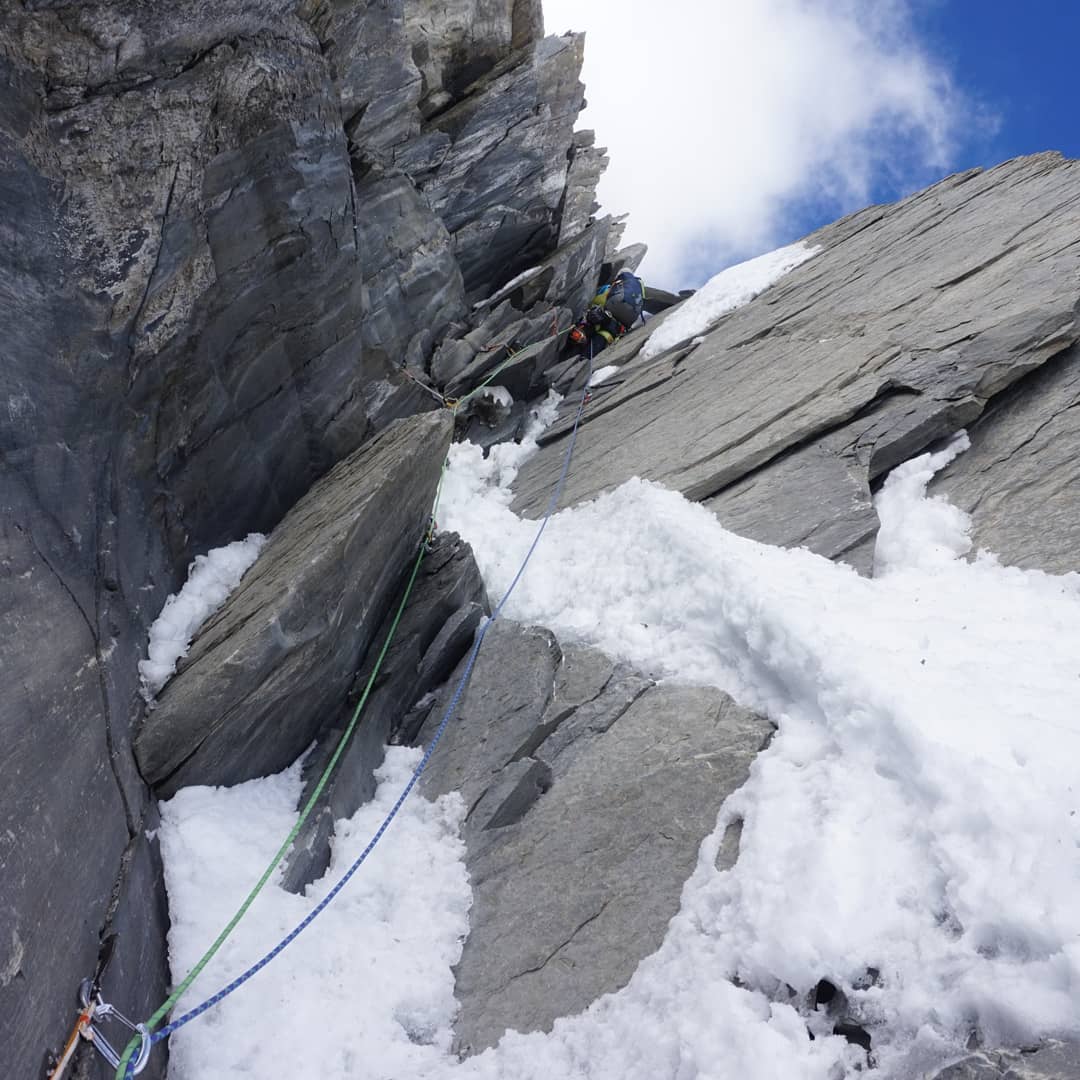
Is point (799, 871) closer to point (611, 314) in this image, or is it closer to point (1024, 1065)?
point (1024, 1065)

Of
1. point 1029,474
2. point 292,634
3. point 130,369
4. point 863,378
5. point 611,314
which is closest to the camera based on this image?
point 130,369

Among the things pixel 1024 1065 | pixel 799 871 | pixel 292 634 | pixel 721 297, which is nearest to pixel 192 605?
pixel 292 634

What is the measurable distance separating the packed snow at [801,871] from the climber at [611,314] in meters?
13.9

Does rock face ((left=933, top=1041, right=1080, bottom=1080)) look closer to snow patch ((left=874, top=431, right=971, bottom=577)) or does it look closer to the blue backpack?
snow patch ((left=874, top=431, right=971, bottom=577))

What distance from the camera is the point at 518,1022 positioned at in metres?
6.09

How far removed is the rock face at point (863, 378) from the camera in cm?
1035

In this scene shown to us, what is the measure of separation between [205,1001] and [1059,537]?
9.77 m

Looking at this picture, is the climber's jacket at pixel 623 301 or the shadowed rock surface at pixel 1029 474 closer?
the shadowed rock surface at pixel 1029 474

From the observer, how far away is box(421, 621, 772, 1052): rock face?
631cm

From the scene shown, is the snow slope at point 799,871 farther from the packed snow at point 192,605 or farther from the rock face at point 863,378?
the packed snow at point 192,605

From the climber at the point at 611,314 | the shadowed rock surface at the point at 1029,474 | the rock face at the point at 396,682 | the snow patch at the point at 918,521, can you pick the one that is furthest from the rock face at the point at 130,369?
the climber at the point at 611,314

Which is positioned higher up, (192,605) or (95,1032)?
(192,605)

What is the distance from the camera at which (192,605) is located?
860cm

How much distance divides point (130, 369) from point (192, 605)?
2656 mm
